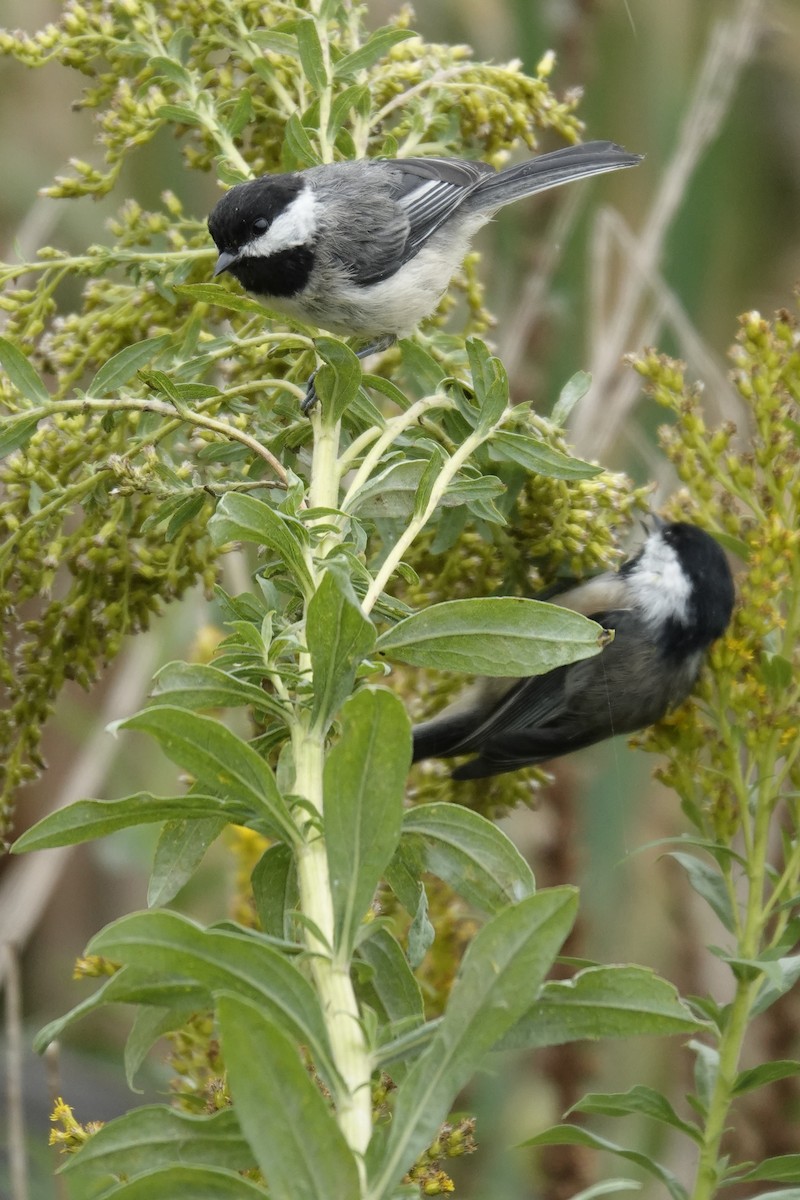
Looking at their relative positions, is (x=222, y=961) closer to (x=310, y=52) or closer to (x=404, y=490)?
(x=404, y=490)

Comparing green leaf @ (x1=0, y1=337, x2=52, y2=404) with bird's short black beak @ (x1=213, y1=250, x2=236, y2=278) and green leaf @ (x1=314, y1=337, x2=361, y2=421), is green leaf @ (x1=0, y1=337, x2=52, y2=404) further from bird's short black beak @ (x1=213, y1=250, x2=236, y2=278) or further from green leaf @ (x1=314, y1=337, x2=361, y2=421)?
bird's short black beak @ (x1=213, y1=250, x2=236, y2=278)

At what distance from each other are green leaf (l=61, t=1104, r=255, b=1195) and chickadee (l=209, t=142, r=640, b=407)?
128 cm

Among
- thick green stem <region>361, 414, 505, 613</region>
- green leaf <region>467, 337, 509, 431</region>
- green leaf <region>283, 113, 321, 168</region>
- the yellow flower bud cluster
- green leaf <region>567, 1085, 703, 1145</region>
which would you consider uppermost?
green leaf <region>283, 113, 321, 168</region>

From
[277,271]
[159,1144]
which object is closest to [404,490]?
[159,1144]

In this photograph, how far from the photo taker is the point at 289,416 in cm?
162

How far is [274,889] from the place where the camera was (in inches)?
51.0

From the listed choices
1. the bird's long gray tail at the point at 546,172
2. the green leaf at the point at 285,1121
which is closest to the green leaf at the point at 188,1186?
the green leaf at the point at 285,1121

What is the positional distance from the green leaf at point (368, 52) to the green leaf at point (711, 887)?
1081 mm

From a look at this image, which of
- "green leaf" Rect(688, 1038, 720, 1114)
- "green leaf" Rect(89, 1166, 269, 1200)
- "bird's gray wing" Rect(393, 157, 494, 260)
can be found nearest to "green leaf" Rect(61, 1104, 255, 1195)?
"green leaf" Rect(89, 1166, 269, 1200)

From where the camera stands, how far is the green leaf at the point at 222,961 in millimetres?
967

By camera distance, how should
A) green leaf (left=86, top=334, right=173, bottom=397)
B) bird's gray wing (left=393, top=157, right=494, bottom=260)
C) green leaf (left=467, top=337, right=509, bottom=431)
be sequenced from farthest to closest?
bird's gray wing (left=393, top=157, right=494, bottom=260)
green leaf (left=86, top=334, right=173, bottom=397)
green leaf (left=467, top=337, right=509, bottom=431)

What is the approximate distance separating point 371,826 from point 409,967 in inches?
8.0

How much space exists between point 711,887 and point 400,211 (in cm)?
143

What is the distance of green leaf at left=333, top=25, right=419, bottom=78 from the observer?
5.84 feet
